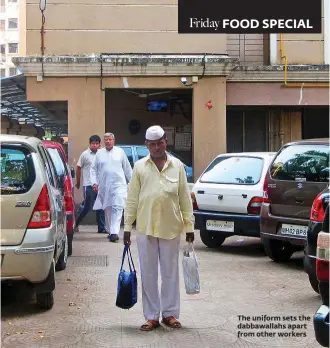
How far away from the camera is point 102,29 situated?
45.1 feet

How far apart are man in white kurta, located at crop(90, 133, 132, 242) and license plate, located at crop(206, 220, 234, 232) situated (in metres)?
1.72

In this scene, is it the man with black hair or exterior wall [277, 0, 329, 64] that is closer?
the man with black hair

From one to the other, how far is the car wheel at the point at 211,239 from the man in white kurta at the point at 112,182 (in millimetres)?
1539

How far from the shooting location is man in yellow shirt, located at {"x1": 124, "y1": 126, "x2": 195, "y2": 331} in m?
5.12

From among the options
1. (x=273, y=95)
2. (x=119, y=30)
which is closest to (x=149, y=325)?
(x=273, y=95)

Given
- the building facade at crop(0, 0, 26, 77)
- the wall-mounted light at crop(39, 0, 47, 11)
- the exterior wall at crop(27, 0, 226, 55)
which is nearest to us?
the wall-mounted light at crop(39, 0, 47, 11)

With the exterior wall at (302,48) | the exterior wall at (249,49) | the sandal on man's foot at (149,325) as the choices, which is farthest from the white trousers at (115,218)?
the exterior wall at (302,48)

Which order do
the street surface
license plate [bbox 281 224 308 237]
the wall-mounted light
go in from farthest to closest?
1. the wall-mounted light
2. license plate [bbox 281 224 308 237]
3. the street surface

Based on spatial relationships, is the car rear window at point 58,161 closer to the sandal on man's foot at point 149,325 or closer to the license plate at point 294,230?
the license plate at point 294,230

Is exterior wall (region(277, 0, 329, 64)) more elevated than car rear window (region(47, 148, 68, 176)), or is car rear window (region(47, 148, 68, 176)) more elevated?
exterior wall (region(277, 0, 329, 64))

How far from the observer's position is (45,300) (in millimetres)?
5820

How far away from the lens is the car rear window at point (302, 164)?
7.46 metres

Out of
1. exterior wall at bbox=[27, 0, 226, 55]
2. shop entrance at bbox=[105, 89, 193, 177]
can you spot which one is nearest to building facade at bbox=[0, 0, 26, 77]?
shop entrance at bbox=[105, 89, 193, 177]

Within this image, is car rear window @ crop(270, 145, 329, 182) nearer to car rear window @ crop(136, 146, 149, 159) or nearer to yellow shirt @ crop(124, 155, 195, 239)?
yellow shirt @ crop(124, 155, 195, 239)
